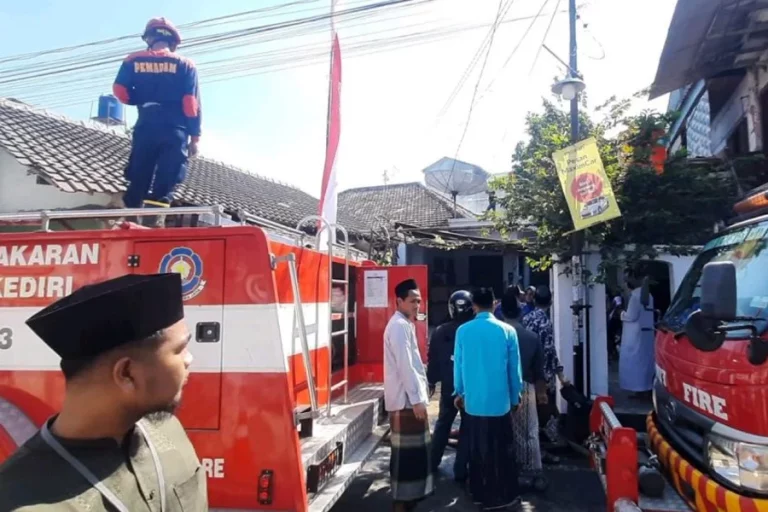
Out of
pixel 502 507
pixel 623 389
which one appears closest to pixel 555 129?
pixel 623 389

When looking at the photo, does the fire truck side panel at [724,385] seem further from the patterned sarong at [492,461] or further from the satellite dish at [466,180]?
the satellite dish at [466,180]

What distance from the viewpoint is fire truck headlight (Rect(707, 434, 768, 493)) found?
2.34m

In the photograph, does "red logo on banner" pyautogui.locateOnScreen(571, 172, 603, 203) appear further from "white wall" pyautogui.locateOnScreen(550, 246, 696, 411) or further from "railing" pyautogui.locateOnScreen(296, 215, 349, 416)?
"railing" pyautogui.locateOnScreen(296, 215, 349, 416)

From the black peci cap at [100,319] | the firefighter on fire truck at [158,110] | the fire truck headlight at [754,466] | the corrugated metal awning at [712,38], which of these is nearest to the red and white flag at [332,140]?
the firefighter on fire truck at [158,110]

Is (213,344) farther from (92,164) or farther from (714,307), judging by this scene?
(92,164)

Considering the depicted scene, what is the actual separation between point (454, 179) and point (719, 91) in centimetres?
839

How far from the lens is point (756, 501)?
234 centimetres

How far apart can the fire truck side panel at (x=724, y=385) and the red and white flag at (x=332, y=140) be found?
Result: 3.15m

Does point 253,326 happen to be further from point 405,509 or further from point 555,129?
point 555,129

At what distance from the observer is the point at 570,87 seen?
6742 mm

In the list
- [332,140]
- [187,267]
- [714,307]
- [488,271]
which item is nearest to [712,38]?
[332,140]

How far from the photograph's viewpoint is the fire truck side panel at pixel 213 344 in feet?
9.19

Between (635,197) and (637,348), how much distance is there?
6.49 ft

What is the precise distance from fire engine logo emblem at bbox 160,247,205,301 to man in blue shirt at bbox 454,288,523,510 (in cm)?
232
